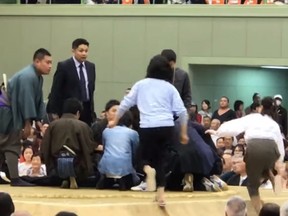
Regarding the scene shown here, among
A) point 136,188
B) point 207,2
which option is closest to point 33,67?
point 136,188

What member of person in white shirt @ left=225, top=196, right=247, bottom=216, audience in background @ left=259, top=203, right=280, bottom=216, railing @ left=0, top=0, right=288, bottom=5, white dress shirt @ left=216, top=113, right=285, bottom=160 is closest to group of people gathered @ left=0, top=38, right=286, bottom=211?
white dress shirt @ left=216, top=113, right=285, bottom=160

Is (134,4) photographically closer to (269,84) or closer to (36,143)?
(269,84)

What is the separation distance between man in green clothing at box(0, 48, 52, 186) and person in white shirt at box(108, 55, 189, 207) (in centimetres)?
156

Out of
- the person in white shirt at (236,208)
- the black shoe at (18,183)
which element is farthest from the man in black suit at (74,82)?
the person in white shirt at (236,208)

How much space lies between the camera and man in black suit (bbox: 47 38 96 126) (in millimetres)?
13859

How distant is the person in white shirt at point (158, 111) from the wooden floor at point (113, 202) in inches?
12.6

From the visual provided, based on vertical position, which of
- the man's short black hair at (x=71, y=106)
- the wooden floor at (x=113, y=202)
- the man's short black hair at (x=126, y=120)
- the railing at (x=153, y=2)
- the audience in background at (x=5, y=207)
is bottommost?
the wooden floor at (x=113, y=202)

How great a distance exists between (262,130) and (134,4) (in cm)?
1351

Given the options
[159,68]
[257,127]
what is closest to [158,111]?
[159,68]

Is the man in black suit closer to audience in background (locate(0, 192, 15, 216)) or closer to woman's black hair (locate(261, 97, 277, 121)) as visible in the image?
woman's black hair (locate(261, 97, 277, 121))

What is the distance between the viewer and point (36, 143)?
17.7 metres

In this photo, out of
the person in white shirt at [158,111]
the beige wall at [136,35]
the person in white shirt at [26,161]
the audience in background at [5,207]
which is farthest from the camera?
the beige wall at [136,35]

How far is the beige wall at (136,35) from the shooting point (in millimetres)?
24578

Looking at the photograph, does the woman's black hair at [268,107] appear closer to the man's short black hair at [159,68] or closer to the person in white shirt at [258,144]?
the person in white shirt at [258,144]
